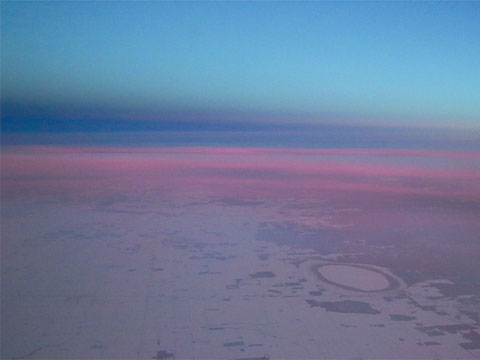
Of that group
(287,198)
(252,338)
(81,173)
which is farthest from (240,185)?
(252,338)

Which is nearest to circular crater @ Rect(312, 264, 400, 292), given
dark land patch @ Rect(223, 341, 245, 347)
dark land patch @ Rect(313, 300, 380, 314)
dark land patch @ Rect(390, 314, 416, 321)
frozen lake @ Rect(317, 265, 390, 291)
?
frozen lake @ Rect(317, 265, 390, 291)

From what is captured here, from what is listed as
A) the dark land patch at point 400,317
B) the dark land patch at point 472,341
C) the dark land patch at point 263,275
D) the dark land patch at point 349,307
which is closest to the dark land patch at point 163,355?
the dark land patch at point 349,307

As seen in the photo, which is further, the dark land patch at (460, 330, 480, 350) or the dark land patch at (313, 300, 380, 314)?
the dark land patch at (313, 300, 380, 314)

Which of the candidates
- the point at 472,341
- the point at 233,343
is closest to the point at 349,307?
the point at 472,341

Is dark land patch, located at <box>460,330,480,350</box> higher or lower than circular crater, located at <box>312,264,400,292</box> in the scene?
higher

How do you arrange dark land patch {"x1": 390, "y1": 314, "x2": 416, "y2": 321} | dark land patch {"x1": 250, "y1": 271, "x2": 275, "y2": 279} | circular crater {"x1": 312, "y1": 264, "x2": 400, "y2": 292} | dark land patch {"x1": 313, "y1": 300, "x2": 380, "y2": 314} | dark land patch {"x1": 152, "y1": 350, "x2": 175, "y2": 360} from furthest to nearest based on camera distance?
1. dark land patch {"x1": 250, "y1": 271, "x2": 275, "y2": 279}
2. circular crater {"x1": 312, "y1": 264, "x2": 400, "y2": 292}
3. dark land patch {"x1": 313, "y1": 300, "x2": 380, "y2": 314}
4. dark land patch {"x1": 390, "y1": 314, "x2": 416, "y2": 321}
5. dark land patch {"x1": 152, "y1": 350, "x2": 175, "y2": 360}

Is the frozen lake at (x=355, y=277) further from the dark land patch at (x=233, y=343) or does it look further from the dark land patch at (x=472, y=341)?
the dark land patch at (x=233, y=343)

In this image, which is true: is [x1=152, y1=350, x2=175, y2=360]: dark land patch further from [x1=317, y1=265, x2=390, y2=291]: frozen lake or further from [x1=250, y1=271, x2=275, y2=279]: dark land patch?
[x1=317, y1=265, x2=390, y2=291]: frozen lake

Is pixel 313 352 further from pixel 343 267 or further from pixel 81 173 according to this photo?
pixel 81 173
